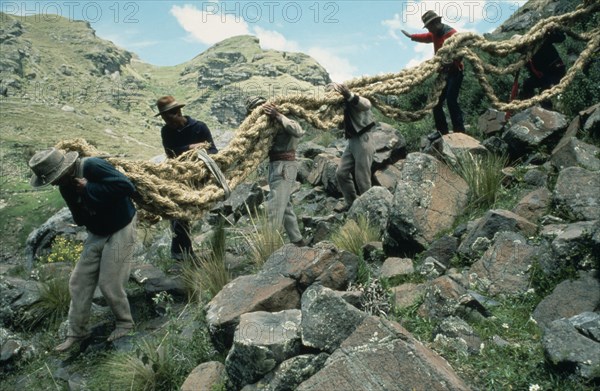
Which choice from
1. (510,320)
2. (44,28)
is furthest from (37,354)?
(44,28)

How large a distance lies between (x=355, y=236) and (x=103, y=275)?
2.47 metres

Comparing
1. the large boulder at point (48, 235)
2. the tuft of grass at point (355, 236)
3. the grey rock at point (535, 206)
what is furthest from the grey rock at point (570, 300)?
the large boulder at point (48, 235)

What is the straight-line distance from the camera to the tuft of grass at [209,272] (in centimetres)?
477

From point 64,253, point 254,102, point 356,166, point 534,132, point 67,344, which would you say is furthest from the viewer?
point 64,253

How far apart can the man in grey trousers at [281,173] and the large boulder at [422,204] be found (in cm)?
130

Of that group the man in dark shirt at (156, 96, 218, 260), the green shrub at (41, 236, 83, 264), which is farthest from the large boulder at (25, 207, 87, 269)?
the man in dark shirt at (156, 96, 218, 260)

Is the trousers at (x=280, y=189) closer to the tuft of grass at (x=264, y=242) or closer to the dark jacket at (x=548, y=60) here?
the tuft of grass at (x=264, y=242)

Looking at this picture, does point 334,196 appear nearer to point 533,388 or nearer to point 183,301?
point 183,301

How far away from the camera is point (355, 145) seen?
6.24 m

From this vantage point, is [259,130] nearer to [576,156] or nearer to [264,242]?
[264,242]

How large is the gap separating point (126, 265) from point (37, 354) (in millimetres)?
1400

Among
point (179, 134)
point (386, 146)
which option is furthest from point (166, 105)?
point (386, 146)

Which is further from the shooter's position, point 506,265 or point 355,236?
point 355,236

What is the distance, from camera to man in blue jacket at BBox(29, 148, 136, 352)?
4168mm
